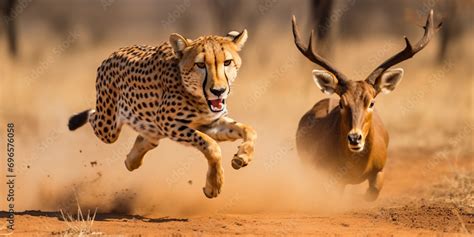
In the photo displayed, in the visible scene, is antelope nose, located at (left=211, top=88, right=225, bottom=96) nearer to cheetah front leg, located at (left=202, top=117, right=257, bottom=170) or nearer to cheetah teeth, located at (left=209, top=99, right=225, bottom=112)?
cheetah teeth, located at (left=209, top=99, right=225, bottom=112)

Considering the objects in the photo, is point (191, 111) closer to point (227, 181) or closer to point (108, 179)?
point (227, 181)

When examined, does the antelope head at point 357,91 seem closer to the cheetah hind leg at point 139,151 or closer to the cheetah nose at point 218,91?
the cheetah nose at point 218,91

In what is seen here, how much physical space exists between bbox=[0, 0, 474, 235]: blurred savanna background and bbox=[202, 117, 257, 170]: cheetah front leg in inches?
26.5

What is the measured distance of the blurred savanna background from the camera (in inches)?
386

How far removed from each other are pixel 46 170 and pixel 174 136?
3.50m

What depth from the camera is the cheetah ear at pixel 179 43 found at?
8492mm

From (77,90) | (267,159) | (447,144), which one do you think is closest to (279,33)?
(77,90)

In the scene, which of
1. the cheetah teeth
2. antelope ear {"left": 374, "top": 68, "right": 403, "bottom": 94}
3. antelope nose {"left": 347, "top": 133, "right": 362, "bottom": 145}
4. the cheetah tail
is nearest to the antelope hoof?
the cheetah teeth

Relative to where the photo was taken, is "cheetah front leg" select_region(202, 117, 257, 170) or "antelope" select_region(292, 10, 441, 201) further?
"antelope" select_region(292, 10, 441, 201)

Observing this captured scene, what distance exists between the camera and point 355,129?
8.93 metres

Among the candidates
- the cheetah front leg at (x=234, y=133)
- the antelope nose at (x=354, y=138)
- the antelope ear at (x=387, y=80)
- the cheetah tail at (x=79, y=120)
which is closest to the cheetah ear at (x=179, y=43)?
the cheetah front leg at (x=234, y=133)

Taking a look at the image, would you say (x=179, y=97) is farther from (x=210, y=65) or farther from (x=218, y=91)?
(x=218, y=91)

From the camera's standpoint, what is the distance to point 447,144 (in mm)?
Result: 14133

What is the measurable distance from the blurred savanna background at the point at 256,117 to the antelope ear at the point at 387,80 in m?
1.11
